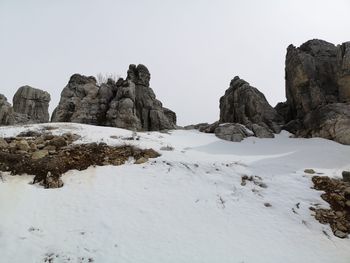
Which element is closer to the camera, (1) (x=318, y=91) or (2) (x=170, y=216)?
(2) (x=170, y=216)

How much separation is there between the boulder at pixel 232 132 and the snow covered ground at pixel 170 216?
7.09 m

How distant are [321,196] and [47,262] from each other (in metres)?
9.00

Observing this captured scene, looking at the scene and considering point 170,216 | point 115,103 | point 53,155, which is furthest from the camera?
point 115,103

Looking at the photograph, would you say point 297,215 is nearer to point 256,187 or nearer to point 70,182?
point 256,187

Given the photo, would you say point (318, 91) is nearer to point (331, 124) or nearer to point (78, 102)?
point (331, 124)

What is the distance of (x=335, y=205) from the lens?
33.3ft

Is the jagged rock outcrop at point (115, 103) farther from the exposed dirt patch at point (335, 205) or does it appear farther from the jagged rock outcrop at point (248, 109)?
the exposed dirt patch at point (335, 205)

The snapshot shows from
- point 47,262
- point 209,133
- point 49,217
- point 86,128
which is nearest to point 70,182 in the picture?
point 49,217

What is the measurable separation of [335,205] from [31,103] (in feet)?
125

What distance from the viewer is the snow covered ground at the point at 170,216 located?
295 inches

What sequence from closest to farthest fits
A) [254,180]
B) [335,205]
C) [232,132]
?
[335,205] → [254,180] → [232,132]

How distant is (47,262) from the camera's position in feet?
22.4

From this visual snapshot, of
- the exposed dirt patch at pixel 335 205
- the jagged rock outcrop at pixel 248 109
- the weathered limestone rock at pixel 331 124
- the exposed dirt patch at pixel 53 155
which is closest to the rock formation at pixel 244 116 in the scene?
the jagged rock outcrop at pixel 248 109

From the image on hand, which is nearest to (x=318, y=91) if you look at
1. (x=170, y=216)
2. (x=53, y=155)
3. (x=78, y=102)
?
(x=170, y=216)
